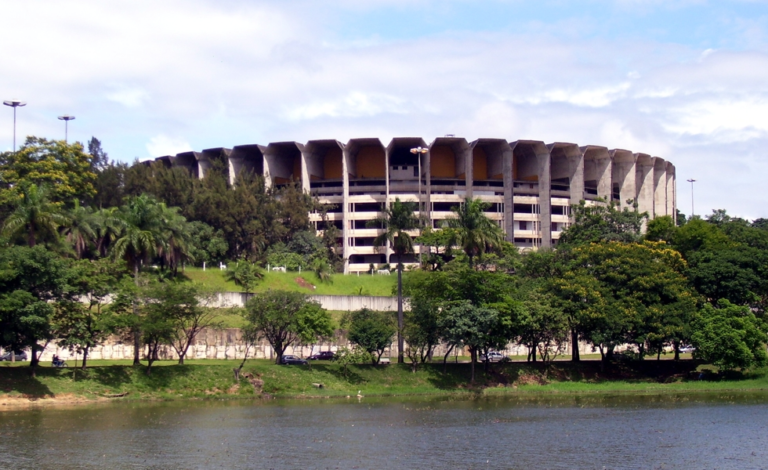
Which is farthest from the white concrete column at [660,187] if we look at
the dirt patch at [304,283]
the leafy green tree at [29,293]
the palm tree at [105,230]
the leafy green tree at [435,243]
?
the leafy green tree at [29,293]

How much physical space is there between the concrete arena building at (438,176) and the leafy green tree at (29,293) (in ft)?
217

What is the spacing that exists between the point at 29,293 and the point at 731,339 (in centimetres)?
5359

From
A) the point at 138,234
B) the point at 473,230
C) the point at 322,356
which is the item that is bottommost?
the point at 322,356

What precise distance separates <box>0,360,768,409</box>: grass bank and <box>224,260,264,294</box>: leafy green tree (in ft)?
66.7

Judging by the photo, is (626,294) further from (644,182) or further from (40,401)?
(644,182)

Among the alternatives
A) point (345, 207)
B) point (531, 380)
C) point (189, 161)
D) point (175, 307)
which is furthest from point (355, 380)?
point (189, 161)

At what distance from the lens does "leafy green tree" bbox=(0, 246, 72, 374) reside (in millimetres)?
59000

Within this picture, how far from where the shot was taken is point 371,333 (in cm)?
7219

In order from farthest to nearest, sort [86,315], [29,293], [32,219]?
[32,219]
[86,315]
[29,293]

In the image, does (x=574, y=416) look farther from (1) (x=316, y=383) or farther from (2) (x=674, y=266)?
(2) (x=674, y=266)

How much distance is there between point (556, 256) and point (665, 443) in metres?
42.0

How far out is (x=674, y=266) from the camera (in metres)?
80.7

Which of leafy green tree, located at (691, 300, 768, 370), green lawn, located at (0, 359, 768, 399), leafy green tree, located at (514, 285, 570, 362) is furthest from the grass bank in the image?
leafy green tree, located at (514, 285, 570, 362)

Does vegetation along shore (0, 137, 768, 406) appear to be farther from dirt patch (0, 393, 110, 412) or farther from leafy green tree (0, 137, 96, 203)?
leafy green tree (0, 137, 96, 203)
